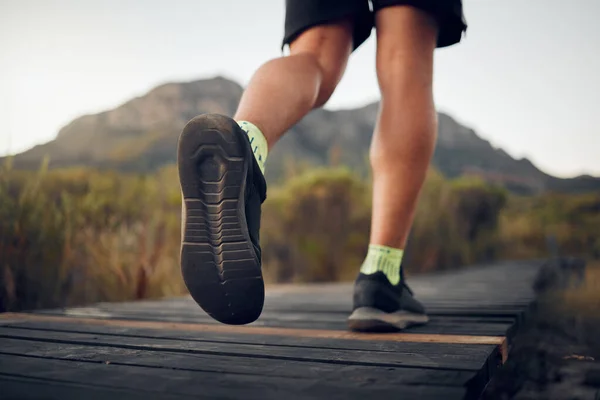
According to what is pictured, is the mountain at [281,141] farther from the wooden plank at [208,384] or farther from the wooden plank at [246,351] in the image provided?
the wooden plank at [208,384]

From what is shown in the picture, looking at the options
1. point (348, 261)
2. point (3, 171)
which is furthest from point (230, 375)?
point (348, 261)

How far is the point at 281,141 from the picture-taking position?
33.5 m

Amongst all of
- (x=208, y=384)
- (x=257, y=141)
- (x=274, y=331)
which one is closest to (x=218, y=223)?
(x=257, y=141)

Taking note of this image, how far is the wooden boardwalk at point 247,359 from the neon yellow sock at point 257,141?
15.6 inches

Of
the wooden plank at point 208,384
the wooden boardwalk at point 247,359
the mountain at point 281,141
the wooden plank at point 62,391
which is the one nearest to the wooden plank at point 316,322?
the wooden boardwalk at point 247,359

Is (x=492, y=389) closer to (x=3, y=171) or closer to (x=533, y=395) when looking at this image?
(x=533, y=395)

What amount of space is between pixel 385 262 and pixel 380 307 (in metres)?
0.12

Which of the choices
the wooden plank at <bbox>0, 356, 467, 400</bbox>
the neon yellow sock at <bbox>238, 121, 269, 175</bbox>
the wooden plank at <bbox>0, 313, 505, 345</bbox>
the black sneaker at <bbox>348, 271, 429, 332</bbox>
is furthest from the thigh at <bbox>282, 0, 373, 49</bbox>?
the wooden plank at <bbox>0, 356, 467, 400</bbox>

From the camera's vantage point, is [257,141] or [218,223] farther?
[257,141]

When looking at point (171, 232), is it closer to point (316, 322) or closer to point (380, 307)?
point (316, 322)

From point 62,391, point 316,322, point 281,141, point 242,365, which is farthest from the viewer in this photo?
point 281,141

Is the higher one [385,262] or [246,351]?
[385,262]

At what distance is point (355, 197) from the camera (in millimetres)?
6180

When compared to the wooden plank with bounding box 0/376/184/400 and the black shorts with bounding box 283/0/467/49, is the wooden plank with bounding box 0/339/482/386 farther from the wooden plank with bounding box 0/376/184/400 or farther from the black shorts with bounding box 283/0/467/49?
the black shorts with bounding box 283/0/467/49
